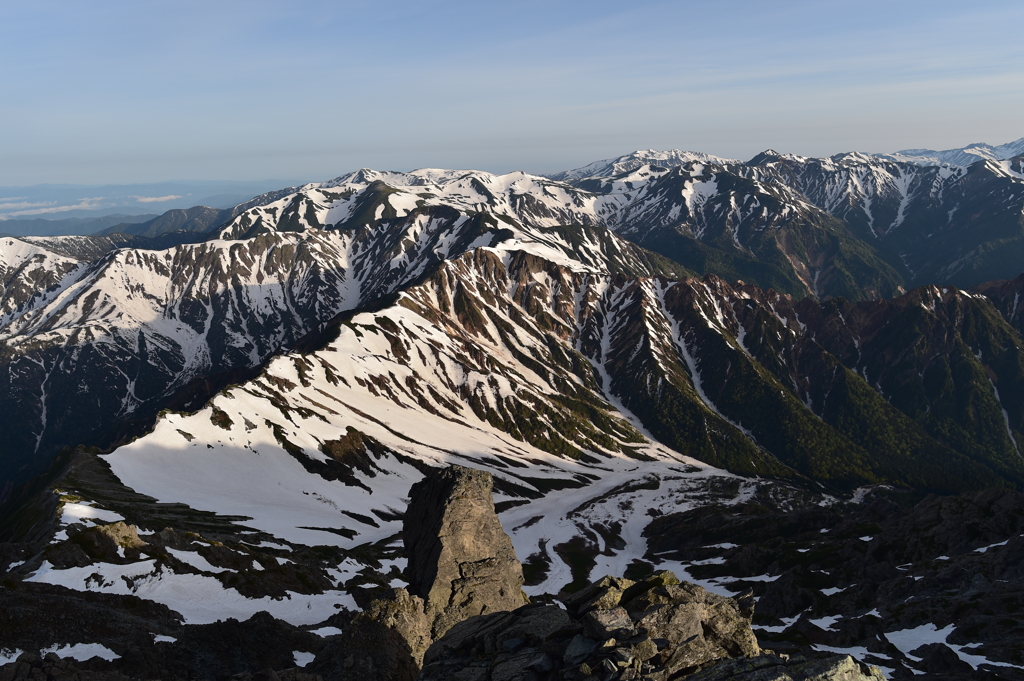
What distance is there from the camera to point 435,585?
60.0 meters

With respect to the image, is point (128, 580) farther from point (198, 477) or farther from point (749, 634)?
point (198, 477)

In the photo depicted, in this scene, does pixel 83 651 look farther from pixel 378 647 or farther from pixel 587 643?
pixel 587 643

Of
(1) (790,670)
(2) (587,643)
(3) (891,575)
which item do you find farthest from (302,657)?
(3) (891,575)

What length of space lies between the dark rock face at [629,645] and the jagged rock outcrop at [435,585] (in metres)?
11.6

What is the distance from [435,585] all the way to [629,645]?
3644cm

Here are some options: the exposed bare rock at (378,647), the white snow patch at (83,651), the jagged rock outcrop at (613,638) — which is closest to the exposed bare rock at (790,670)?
the jagged rock outcrop at (613,638)

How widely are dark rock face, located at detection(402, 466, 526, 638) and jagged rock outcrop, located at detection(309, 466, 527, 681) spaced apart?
96mm

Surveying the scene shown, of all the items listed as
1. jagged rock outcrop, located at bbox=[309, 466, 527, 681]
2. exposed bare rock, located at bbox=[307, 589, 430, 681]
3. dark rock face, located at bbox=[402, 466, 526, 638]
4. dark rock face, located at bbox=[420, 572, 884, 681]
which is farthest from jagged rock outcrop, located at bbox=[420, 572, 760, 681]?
dark rock face, located at bbox=[402, 466, 526, 638]

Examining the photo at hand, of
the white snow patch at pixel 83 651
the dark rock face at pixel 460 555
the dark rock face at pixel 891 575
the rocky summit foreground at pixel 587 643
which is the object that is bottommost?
the dark rock face at pixel 891 575

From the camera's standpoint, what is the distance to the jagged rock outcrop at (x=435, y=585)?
4547 cm

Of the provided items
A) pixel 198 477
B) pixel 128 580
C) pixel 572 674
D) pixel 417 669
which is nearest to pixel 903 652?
pixel 417 669

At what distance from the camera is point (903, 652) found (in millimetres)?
69312

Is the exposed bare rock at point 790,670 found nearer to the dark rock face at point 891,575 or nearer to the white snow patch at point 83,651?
the white snow patch at point 83,651

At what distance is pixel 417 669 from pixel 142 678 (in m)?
19.8
